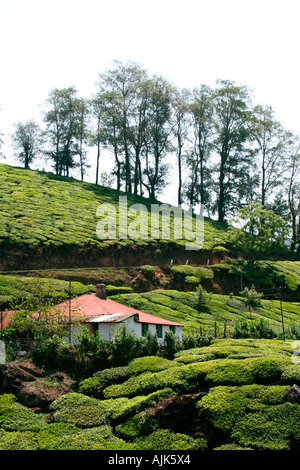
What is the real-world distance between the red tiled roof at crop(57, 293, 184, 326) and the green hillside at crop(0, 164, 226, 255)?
9.18m

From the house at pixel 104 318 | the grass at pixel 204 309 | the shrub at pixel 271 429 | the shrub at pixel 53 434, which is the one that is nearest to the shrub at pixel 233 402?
the shrub at pixel 271 429

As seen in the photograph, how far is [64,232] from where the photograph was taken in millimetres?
37250

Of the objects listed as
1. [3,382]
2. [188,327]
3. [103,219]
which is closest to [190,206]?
[103,219]

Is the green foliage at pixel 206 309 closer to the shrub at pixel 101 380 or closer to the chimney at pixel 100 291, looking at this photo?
the chimney at pixel 100 291

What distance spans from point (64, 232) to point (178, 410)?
2448 centimetres

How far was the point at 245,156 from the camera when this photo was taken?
193ft

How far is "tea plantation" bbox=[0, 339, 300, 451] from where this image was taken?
1326 centimetres

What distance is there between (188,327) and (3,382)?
40.0ft

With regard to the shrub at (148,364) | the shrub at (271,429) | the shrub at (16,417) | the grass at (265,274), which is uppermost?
the grass at (265,274)

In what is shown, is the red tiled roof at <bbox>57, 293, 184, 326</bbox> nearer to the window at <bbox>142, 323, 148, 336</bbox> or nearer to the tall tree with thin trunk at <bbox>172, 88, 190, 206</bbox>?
the window at <bbox>142, 323, 148, 336</bbox>

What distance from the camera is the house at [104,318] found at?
2225 cm

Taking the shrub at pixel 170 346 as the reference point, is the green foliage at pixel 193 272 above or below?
above

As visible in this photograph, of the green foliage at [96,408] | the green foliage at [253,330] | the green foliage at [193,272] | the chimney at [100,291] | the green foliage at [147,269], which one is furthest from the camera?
the green foliage at [193,272]

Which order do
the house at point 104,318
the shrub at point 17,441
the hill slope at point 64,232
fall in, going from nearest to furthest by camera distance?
the shrub at point 17,441 < the house at point 104,318 < the hill slope at point 64,232
